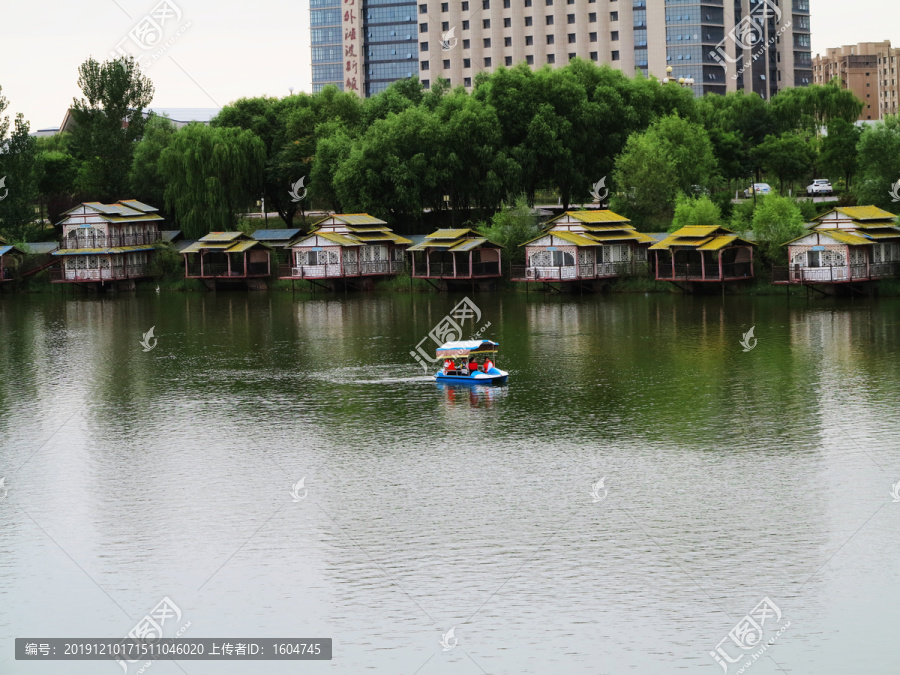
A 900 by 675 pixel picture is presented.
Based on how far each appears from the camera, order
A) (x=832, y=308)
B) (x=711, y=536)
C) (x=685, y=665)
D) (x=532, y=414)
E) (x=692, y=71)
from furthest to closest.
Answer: (x=692, y=71)
(x=832, y=308)
(x=532, y=414)
(x=711, y=536)
(x=685, y=665)

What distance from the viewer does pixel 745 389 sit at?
45.8 meters

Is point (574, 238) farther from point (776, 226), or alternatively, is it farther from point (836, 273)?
point (836, 273)

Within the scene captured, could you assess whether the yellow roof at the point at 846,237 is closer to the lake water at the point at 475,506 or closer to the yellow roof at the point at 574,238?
the lake water at the point at 475,506

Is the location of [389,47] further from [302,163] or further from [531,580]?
[531,580]

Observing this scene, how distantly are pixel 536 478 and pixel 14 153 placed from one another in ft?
281

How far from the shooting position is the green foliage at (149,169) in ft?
370

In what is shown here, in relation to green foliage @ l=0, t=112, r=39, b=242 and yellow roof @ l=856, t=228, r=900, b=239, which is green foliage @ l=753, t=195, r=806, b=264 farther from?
green foliage @ l=0, t=112, r=39, b=242

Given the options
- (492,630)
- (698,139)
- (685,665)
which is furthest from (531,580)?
(698,139)

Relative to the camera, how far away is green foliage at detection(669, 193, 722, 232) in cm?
8681

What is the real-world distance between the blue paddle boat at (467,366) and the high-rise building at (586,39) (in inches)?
4869

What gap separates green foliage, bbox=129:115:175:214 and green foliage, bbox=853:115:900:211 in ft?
215

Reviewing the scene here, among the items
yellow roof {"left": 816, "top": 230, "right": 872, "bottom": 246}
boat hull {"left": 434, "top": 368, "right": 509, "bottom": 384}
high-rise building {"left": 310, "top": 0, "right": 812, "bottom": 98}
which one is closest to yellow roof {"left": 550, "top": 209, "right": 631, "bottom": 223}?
yellow roof {"left": 816, "top": 230, "right": 872, "bottom": 246}

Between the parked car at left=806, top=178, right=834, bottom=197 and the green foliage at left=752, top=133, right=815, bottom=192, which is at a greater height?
the green foliage at left=752, top=133, right=815, bottom=192

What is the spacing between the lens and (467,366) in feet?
165
